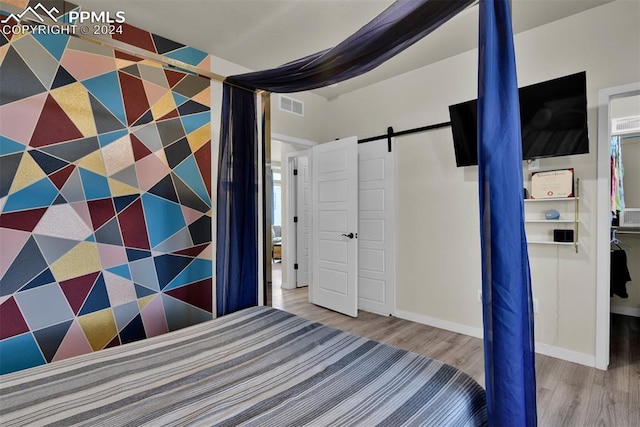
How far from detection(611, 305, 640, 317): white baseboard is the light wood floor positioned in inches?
4.4

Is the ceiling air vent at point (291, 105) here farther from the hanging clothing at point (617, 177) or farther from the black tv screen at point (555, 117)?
the hanging clothing at point (617, 177)

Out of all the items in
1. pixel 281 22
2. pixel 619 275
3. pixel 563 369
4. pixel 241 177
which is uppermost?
pixel 281 22

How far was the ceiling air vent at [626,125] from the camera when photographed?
338 centimetres

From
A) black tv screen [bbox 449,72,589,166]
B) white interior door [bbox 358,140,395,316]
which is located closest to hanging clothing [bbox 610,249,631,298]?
black tv screen [bbox 449,72,589,166]

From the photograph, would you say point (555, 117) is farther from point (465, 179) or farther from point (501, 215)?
point (501, 215)

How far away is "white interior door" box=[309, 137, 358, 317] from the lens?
3453mm

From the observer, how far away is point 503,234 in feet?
3.24

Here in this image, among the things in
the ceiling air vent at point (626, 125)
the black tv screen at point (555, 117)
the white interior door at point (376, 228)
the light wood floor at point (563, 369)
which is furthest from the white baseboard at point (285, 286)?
the ceiling air vent at point (626, 125)

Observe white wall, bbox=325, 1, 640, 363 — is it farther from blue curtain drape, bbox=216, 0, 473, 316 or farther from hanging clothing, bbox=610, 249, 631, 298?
blue curtain drape, bbox=216, 0, 473, 316

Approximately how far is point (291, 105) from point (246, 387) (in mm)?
3216

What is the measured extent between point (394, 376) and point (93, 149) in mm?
2533

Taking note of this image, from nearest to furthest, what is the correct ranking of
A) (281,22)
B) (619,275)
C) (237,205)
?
(237,205) < (281,22) < (619,275)

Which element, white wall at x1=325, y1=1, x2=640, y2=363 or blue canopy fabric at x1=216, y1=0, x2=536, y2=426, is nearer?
blue canopy fabric at x1=216, y1=0, x2=536, y2=426

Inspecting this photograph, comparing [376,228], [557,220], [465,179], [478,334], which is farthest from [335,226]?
[557,220]
